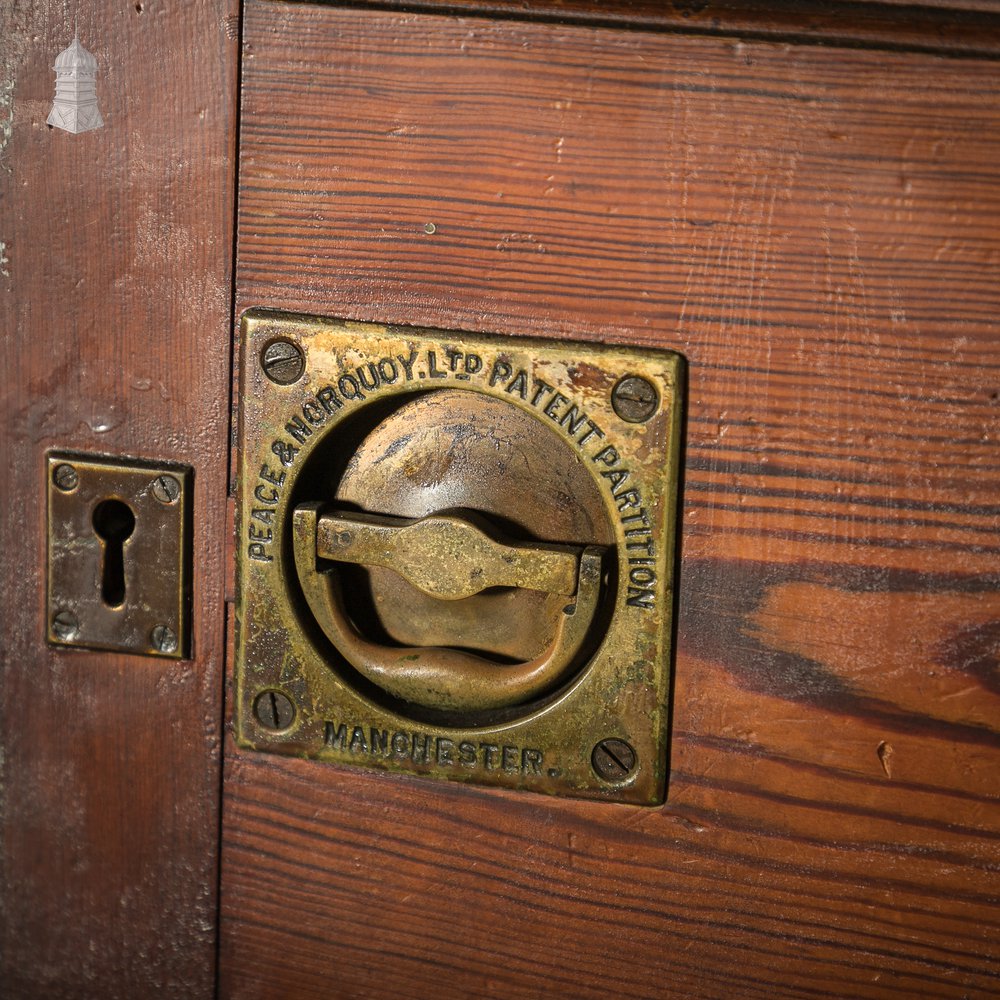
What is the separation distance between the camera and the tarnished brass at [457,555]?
67cm

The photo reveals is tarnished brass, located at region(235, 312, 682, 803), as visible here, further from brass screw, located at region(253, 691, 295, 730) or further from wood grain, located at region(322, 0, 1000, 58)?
wood grain, located at region(322, 0, 1000, 58)

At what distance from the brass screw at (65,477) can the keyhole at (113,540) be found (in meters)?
0.02

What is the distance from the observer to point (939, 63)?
607 mm

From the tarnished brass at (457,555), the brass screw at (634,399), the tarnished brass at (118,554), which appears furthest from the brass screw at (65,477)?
the brass screw at (634,399)

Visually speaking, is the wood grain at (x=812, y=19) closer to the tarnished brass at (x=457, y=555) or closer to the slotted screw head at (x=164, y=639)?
the tarnished brass at (x=457, y=555)

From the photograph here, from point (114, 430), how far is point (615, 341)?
0.94 ft

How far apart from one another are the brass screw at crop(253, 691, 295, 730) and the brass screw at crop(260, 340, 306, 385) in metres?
0.18

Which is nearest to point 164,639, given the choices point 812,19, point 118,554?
point 118,554

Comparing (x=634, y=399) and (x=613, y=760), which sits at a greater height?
(x=634, y=399)

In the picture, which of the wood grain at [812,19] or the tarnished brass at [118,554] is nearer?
the wood grain at [812,19]

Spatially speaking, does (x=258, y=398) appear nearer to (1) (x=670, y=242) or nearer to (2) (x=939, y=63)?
(1) (x=670, y=242)

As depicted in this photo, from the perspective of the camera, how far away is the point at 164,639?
2.43 ft

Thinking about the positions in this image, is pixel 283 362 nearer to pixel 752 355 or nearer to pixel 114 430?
pixel 114 430

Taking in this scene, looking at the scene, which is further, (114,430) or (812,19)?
(114,430)
